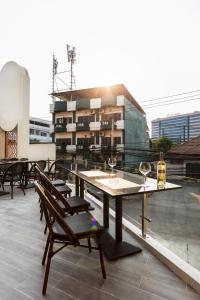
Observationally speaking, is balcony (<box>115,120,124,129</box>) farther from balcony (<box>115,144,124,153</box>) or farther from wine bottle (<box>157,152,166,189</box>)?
wine bottle (<box>157,152,166,189</box>)

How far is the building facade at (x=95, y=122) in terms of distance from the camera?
730 inches

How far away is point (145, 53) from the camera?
970 cm

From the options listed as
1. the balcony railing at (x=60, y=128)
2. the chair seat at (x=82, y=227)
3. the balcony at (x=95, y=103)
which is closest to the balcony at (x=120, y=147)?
the balcony at (x=95, y=103)

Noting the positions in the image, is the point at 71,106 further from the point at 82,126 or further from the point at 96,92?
the point at 96,92

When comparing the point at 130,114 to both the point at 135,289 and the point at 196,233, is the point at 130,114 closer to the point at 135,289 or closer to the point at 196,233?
the point at 196,233

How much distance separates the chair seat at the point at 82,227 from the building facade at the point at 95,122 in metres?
15.4

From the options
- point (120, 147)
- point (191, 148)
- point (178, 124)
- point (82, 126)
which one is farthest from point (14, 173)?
point (178, 124)

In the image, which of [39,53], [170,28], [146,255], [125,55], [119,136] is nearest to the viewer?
[146,255]

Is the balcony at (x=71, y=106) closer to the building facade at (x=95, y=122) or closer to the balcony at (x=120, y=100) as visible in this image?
the building facade at (x=95, y=122)

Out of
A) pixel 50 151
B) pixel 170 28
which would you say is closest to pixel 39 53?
pixel 50 151

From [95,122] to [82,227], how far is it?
1816cm

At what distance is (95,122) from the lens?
768 inches

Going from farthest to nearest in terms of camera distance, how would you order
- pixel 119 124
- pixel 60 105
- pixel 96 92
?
pixel 60 105, pixel 96 92, pixel 119 124

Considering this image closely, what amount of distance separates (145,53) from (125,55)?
117 centimetres
